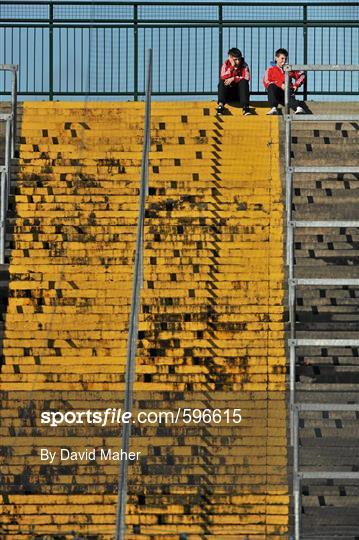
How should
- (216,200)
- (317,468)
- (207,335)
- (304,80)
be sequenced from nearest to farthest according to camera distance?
(317,468) → (207,335) → (216,200) → (304,80)

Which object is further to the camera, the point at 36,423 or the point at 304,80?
the point at 304,80

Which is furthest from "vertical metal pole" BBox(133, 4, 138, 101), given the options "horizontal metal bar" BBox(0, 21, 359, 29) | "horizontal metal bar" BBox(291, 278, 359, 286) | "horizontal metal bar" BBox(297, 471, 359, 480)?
"horizontal metal bar" BBox(297, 471, 359, 480)

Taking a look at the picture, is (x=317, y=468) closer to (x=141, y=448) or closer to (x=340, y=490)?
(x=340, y=490)

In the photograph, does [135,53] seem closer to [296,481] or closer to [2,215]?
[2,215]

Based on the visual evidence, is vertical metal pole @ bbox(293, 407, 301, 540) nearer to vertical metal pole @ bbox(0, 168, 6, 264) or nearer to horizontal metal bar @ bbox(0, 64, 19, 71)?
vertical metal pole @ bbox(0, 168, 6, 264)

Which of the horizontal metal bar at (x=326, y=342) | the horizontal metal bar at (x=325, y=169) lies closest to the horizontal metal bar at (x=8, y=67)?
the horizontal metal bar at (x=325, y=169)

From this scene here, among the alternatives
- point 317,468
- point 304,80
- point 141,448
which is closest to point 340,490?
point 317,468
